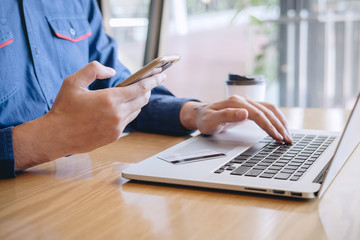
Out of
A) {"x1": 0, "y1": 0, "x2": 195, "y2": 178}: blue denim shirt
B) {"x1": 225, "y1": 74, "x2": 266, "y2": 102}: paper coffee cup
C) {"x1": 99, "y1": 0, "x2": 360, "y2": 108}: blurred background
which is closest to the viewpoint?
{"x1": 0, "y1": 0, "x2": 195, "y2": 178}: blue denim shirt

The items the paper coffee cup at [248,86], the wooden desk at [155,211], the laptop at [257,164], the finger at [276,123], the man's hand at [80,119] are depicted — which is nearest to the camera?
the wooden desk at [155,211]

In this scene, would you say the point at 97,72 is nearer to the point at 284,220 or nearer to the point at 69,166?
the point at 69,166

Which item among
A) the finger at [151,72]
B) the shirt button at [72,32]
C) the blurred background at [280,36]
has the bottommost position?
the blurred background at [280,36]

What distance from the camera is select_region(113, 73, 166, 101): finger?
2.58 ft

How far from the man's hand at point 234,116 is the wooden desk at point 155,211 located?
19 centimetres

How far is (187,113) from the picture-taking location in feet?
3.83

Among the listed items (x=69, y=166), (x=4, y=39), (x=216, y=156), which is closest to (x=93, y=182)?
(x=69, y=166)

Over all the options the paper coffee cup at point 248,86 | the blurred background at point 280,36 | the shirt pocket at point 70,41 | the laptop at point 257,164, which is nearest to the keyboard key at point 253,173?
the laptop at point 257,164

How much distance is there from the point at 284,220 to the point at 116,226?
0.22 metres

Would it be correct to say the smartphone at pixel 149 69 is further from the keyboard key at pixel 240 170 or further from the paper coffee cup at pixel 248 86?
the paper coffee cup at pixel 248 86

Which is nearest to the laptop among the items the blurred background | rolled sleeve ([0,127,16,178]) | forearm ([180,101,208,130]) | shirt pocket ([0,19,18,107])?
forearm ([180,101,208,130])

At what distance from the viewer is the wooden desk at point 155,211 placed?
1.84 ft

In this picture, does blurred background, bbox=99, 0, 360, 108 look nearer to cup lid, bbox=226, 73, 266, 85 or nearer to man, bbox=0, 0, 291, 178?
man, bbox=0, 0, 291, 178

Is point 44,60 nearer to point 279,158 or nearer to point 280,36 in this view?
point 279,158
